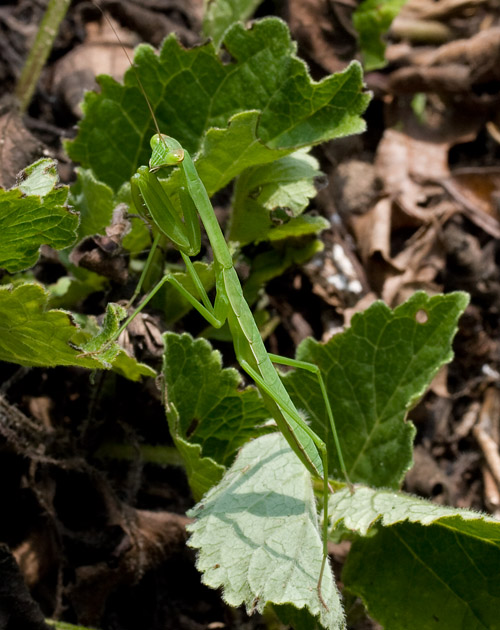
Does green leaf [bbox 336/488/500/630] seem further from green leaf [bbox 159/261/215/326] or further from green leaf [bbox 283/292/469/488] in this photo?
green leaf [bbox 159/261/215/326]

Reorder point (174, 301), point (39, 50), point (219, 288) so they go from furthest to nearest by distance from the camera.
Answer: point (39, 50), point (174, 301), point (219, 288)

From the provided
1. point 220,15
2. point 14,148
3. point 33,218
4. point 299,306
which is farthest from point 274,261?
point 220,15

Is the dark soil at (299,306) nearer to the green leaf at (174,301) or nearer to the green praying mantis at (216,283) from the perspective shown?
the green leaf at (174,301)

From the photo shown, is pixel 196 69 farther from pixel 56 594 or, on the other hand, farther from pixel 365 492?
pixel 56 594

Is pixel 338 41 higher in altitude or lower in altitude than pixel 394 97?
higher

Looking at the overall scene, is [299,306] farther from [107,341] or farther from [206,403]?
[107,341]

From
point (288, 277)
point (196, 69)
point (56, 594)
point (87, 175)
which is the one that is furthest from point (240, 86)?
point (56, 594)
